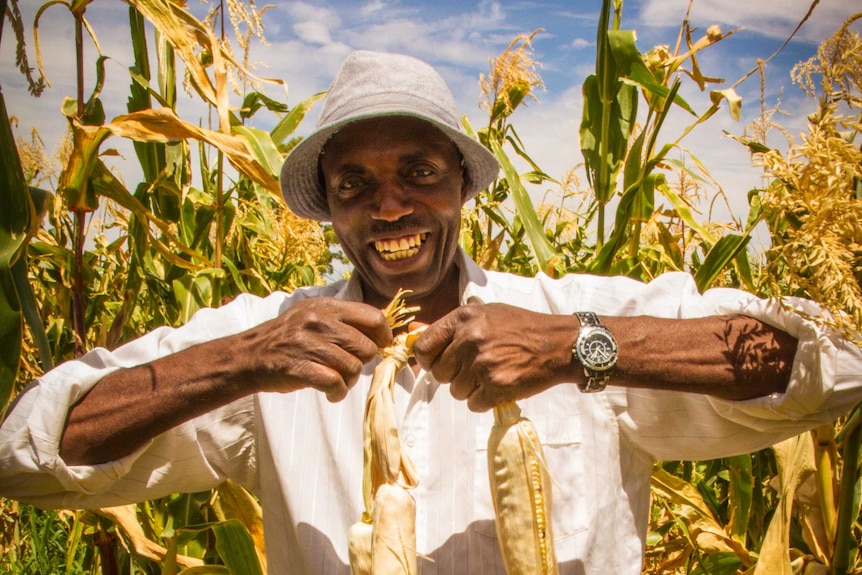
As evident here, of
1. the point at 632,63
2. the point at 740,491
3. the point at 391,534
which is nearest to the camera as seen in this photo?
the point at 391,534

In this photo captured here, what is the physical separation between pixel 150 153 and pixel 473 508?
4.84ft

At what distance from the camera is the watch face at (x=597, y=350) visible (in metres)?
1.30

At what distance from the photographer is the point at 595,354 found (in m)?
1.31

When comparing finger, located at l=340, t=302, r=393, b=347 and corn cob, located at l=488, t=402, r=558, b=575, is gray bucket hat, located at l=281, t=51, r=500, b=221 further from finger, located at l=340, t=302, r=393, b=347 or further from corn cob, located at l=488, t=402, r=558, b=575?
corn cob, located at l=488, t=402, r=558, b=575

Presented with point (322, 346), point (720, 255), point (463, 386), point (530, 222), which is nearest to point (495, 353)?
point (463, 386)

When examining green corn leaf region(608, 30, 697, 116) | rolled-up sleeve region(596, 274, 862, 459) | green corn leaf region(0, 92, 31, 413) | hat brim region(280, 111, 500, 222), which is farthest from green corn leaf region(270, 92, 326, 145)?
rolled-up sleeve region(596, 274, 862, 459)

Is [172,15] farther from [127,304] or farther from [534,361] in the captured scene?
[534,361]

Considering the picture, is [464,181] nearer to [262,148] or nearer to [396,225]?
[396,225]

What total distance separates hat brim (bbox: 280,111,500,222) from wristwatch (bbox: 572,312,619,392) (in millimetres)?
663

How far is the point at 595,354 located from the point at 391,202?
2.18ft

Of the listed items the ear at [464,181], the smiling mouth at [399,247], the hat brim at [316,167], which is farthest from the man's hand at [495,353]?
the ear at [464,181]

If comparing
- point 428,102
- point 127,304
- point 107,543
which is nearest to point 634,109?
point 428,102

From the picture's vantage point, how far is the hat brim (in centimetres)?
173

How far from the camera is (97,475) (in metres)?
1.48
